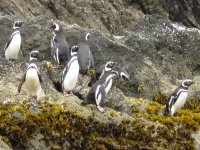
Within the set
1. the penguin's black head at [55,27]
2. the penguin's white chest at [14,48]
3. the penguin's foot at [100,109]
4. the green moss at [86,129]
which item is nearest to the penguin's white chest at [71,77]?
the penguin's foot at [100,109]

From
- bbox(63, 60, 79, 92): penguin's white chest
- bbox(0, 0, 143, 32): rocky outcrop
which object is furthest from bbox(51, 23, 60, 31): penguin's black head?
bbox(0, 0, 143, 32): rocky outcrop

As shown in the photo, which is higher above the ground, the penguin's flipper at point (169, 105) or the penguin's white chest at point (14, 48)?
the penguin's white chest at point (14, 48)

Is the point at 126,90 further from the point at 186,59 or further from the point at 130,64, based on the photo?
the point at 186,59

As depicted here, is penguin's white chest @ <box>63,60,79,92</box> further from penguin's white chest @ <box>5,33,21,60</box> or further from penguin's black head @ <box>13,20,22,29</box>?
penguin's black head @ <box>13,20,22,29</box>

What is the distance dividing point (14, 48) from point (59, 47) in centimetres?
107

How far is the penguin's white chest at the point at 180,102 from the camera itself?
14988mm

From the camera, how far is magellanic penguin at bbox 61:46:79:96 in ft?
48.5

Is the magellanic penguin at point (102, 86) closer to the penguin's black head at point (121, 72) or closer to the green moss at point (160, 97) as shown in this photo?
the penguin's black head at point (121, 72)

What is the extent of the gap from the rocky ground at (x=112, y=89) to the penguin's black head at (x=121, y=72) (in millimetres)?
270

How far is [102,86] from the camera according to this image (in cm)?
1469

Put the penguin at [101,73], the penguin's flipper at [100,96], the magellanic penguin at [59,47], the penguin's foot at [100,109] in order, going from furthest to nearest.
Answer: the magellanic penguin at [59,47] < the penguin at [101,73] < the penguin's flipper at [100,96] < the penguin's foot at [100,109]

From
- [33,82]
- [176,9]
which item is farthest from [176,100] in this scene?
[176,9]

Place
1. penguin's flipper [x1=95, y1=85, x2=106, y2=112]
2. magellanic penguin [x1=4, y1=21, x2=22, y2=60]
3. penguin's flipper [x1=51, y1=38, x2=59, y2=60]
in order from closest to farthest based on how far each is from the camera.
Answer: penguin's flipper [x1=95, y1=85, x2=106, y2=112], magellanic penguin [x1=4, y1=21, x2=22, y2=60], penguin's flipper [x1=51, y1=38, x2=59, y2=60]

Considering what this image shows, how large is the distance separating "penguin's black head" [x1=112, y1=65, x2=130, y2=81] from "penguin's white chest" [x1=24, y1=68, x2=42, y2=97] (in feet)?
7.31
